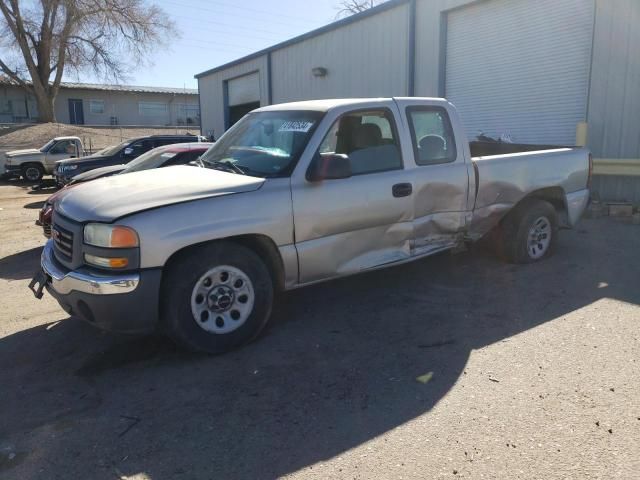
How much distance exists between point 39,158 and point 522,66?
645 inches

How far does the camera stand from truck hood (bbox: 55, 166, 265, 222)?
3.79 metres

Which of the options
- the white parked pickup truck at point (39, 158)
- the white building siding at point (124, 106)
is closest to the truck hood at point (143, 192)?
the white parked pickup truck at point (39, 158)

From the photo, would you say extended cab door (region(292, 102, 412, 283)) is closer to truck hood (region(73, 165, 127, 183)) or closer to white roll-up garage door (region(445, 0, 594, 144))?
truck hood (region(73, 165, 127, 183))

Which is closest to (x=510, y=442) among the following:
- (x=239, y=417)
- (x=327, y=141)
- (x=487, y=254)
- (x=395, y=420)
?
(x=395, y=420)

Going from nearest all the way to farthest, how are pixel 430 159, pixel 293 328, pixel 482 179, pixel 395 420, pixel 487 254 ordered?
pixel 395 420, pixel 293 328, pixel 430 159, pixel 482 179, pixel 487 254

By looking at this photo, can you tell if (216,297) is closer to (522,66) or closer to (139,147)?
(522,66)

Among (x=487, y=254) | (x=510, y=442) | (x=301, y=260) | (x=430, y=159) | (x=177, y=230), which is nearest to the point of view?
(x=510, y=442)

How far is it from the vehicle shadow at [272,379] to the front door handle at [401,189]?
3.59ft

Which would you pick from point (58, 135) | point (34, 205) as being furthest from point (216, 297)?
point (58, 135)

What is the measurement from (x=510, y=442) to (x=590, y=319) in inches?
89.1

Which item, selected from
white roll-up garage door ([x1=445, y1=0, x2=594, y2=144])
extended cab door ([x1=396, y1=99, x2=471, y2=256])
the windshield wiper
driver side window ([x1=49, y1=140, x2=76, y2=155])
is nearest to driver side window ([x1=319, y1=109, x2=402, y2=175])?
extended cab door ([x1=396, y1=99, x2=471, y2=256])

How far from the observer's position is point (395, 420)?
3.20 meters

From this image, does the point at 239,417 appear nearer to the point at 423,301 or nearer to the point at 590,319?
the point at 423,301

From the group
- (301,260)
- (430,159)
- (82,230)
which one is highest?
(430,159)
